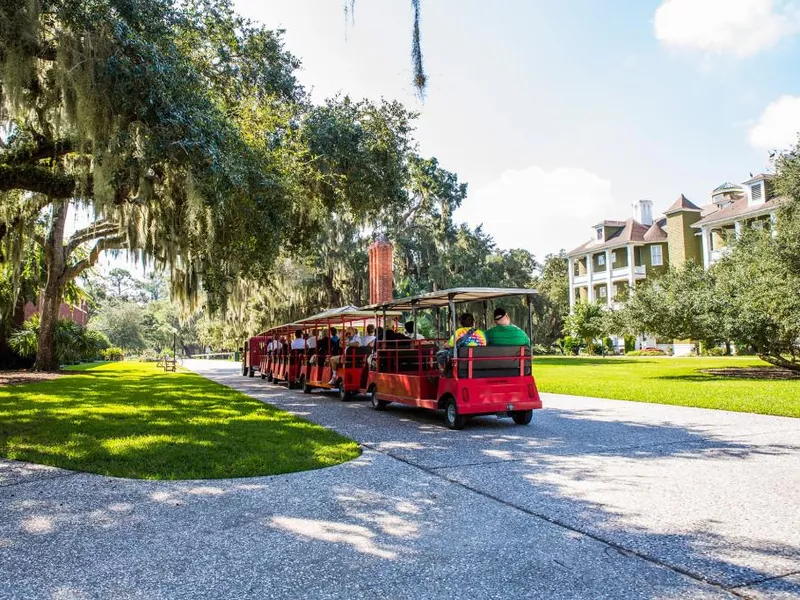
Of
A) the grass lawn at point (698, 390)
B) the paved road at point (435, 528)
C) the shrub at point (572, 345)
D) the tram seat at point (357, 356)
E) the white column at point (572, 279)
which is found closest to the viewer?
the paved road at point (435, 528)

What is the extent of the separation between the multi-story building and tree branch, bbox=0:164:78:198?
1203 inches

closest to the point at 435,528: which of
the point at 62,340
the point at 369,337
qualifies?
the point at 369,337

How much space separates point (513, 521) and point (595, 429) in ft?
15.6

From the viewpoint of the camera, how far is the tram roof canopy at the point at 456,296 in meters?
9.02

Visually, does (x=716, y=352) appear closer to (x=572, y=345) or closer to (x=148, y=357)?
(x=572, y=345)

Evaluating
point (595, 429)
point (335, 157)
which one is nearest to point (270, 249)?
point (335, 157)

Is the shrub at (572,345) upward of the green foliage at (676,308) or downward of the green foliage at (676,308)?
downward

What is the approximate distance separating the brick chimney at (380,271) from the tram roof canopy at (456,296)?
607 inches

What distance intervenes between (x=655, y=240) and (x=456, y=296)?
130 feet

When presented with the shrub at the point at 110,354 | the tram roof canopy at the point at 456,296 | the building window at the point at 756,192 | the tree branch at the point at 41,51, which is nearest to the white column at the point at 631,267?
the building window at the point at 756,192

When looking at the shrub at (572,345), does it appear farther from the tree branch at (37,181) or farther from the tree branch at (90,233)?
the tree branch at (37,181)

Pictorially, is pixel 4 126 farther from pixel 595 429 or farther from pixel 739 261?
pixel 739 261

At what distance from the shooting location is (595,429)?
865 cm

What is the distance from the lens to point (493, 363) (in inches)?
357
